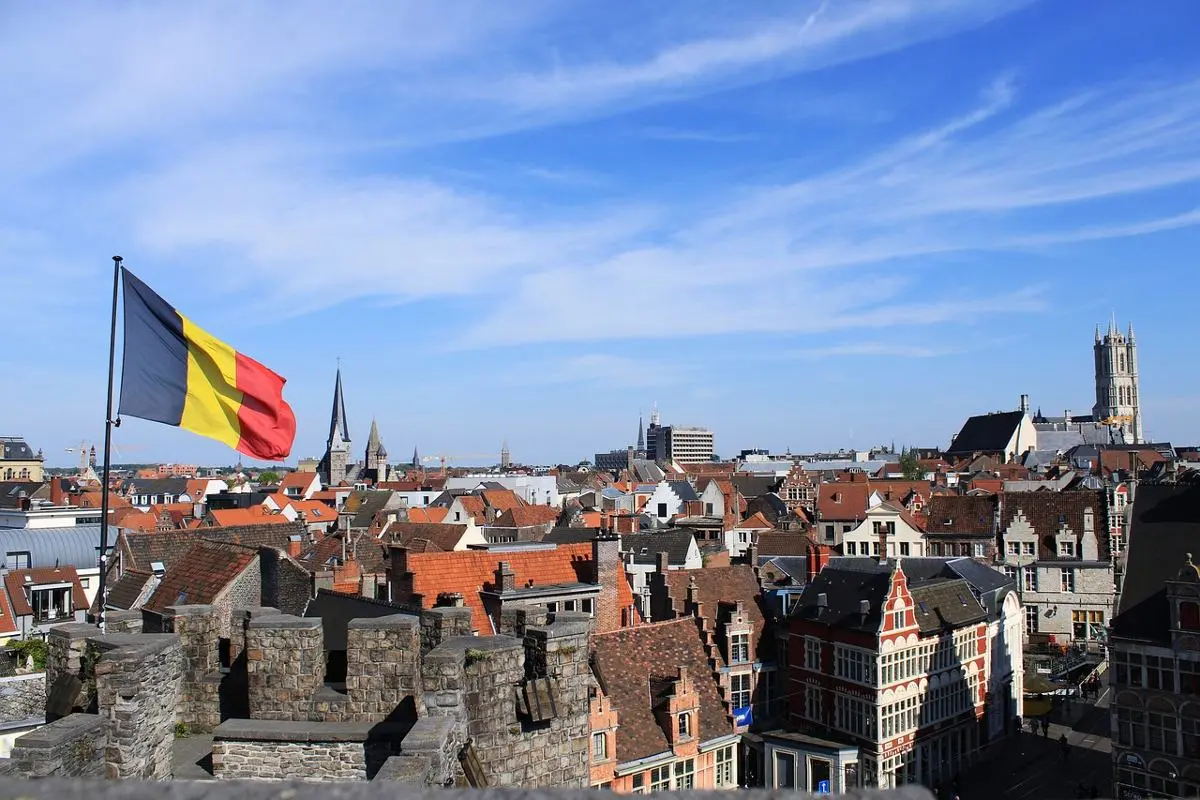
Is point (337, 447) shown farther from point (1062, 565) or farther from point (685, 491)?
point (1062, 565)

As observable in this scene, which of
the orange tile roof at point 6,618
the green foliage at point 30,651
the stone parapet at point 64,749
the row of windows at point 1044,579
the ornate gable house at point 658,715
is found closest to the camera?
the stone parapet at point 64,749

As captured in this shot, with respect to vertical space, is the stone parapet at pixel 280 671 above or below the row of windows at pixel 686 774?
above

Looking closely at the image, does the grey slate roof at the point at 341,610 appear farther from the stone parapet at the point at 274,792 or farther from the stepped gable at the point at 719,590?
the stone parapet at the point at 274,792

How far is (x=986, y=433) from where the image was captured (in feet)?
406

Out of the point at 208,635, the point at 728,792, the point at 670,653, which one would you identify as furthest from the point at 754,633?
the point at 728,792

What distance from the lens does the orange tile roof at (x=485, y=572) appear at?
1004 inches

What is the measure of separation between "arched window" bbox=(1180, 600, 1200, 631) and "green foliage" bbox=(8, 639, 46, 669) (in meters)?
28.9

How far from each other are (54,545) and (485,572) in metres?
19.1

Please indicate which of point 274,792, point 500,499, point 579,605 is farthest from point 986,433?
point 274,792

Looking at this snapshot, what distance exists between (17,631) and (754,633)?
24.8m

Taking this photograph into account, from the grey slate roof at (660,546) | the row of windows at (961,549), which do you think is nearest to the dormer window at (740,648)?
the grey slate roof at (660,546)

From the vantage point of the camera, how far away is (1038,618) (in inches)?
1837

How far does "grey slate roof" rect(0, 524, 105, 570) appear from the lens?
33.9 metres

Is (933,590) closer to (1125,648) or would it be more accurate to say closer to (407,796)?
(1125,648)
